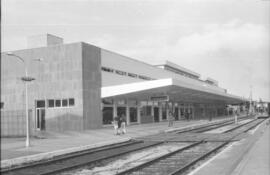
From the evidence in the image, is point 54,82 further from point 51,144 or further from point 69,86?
point 51,144

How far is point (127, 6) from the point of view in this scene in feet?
12.1

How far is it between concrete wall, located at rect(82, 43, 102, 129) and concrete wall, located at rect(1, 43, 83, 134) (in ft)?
1.52

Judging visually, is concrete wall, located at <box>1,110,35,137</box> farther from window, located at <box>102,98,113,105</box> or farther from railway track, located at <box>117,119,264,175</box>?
window, located at <box>102,98,113,105</box>

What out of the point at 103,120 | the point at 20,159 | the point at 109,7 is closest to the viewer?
the point at 109,7

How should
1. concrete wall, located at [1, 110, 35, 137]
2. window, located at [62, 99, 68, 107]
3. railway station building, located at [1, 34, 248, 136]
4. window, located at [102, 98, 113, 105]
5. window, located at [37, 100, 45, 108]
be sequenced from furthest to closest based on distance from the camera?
window, located at [102, 98, 113, 105] → window, located at [37, 100, 45, 108] → window, located at [62, 99, 68, 107] → railway station building, located at [1, 34, 248, 136] → concrete wall, located at [1, 110, 35, 137]

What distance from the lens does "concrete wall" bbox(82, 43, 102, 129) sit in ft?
108

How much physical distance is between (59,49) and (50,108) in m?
5.50

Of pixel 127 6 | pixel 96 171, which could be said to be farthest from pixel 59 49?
pixel 127 6

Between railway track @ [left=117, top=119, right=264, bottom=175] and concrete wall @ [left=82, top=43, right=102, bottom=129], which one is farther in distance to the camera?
concrete wall @ [left=82, top=43, right=102, bottom=129]

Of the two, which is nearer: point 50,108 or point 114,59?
point 50,108

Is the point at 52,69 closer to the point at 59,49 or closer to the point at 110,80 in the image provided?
the point at 59,49

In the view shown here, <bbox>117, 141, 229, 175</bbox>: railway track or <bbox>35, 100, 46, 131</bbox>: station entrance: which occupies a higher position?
<bbox>35, 100, 46, 131</bbox>: station entrance

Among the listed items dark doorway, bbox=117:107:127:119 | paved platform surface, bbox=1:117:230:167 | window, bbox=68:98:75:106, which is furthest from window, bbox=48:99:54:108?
paved platform surface, bbox=1:117:230:167

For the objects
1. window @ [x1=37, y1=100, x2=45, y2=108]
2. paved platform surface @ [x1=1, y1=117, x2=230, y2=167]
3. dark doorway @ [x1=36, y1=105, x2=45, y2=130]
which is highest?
window @ [x1=37, y1=100, x2=45, y2=108]
